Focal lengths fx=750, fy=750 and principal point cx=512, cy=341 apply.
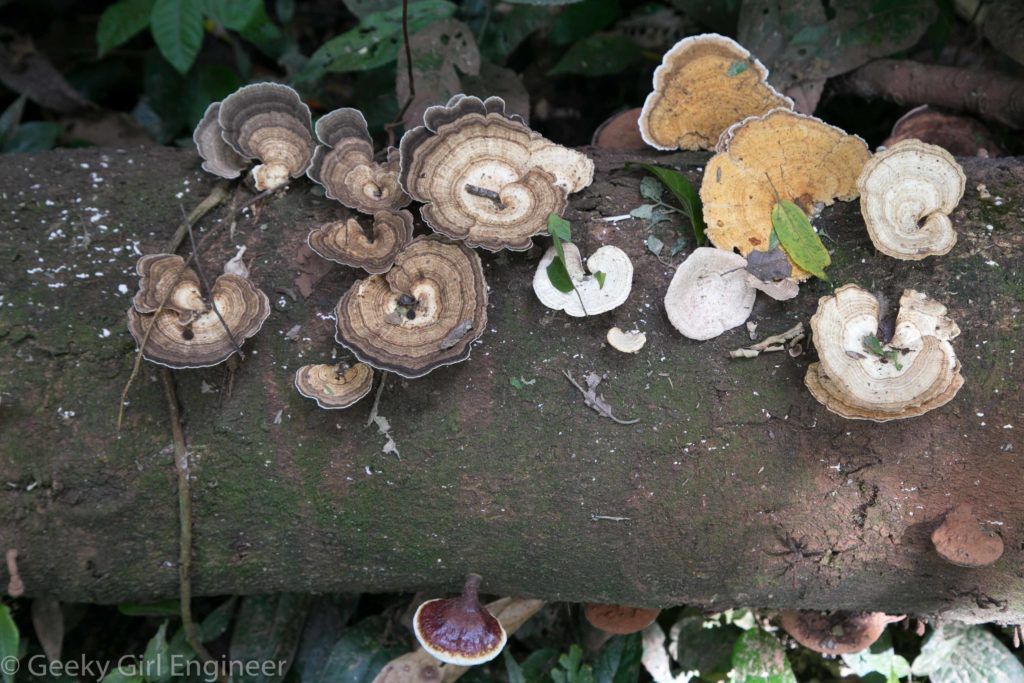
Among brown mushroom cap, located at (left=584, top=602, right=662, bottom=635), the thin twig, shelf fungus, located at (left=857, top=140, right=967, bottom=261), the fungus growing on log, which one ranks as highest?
shelf fungus, located at (left=857, top=140, right=967, bottom=261)

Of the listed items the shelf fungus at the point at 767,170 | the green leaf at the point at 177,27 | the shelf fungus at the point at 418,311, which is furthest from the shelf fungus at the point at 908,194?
the green leaf at the point at 177,27

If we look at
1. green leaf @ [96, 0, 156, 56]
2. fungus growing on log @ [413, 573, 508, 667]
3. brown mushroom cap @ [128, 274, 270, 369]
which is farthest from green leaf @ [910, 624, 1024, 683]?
green leaf @ [96, 0, 156, 56]

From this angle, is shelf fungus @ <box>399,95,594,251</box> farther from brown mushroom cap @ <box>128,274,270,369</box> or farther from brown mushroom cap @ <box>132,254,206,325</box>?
brown mushroom cap @ <box>132,254,206,325</box>

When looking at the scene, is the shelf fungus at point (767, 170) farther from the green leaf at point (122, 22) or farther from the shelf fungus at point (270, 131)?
the green leaf at point (122, 22)

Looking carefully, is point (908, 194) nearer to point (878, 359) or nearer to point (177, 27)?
point (878, 359)

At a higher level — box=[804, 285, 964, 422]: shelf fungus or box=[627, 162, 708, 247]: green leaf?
box=[627, 162, 708, 247]: green leaf

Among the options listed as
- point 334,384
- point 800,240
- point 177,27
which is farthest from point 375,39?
point 800,240

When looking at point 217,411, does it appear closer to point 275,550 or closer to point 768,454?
point 275,550
